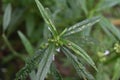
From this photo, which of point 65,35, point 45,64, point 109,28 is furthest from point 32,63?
point 109,28

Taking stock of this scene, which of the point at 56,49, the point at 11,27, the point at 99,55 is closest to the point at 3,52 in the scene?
the point at 11,27

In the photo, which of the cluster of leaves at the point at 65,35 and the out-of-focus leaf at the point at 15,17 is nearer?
the cluster of leaves at the point at 65,35

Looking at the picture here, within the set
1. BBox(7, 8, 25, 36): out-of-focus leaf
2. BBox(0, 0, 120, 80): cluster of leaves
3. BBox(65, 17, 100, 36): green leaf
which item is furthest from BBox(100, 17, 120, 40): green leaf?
BBox(7, 8, 25, 36): out-of-focus leaf

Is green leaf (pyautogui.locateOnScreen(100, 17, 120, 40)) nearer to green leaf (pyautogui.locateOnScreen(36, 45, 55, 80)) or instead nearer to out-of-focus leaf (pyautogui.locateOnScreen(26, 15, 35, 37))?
out-of-focus leaf (pyautogui.locateOnScreen(26, 15, 35, 37))

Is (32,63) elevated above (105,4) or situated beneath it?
elevated above

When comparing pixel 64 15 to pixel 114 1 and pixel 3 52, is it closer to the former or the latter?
pixel 114 1

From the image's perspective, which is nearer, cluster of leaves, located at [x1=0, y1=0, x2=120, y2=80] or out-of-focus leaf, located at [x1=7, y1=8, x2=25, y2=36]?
cluster of leaves, located at [x1=0, y1=0, x2=120, y2=80]

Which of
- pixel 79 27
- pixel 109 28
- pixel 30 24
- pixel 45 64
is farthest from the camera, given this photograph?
pixel 30 24

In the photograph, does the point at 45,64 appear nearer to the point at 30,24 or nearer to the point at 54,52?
the point at 54,52

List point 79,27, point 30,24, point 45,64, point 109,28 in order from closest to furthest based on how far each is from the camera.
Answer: point 45,64 < point 79,27 < point 109,28 < point 30,24

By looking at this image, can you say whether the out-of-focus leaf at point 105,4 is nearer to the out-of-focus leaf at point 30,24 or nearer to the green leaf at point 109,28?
the green leaf at point 109,28

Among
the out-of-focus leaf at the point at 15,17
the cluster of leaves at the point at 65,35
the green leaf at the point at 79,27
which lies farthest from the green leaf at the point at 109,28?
the out-of-focus leaf at the point at 15,17
